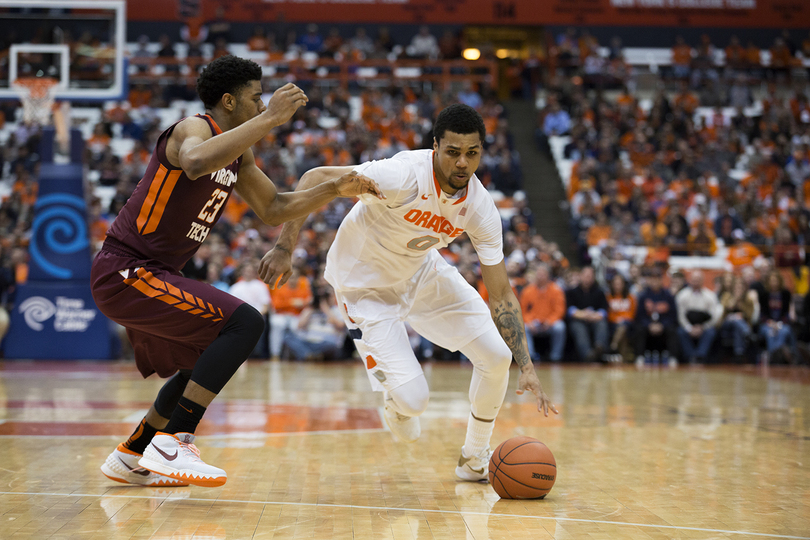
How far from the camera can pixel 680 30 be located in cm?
2830

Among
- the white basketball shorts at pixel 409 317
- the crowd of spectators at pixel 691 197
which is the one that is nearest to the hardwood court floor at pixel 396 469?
the white basketball shorts at pixel 409 317

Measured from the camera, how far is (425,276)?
207 inches

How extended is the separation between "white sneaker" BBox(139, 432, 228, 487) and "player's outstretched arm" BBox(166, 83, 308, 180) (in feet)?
4.65

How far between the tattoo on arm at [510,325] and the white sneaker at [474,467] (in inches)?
28.0

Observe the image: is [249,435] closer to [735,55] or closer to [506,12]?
[506,12]

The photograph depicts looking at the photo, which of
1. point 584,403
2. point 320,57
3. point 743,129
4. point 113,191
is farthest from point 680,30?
point 584,403

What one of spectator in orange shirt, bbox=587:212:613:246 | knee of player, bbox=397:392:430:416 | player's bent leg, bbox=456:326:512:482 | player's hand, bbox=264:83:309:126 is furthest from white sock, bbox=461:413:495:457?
spectator in orange shirt, bbox=587:212:613:246

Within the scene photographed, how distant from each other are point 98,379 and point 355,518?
25.0 feet

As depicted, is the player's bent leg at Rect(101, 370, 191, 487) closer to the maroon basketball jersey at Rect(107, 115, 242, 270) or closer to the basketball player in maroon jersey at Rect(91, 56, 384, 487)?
the basketball player in maroon jersey at Rect(91, 56, 384, 487)

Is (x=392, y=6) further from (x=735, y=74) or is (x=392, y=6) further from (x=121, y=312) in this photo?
(x=121, y=312)

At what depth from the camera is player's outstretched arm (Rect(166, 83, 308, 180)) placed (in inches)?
157

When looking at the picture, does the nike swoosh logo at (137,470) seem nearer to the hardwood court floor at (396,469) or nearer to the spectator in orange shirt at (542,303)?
the hardwood court floor at (396,469)

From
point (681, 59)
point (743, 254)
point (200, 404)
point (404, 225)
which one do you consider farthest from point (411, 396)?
point (681, 59)

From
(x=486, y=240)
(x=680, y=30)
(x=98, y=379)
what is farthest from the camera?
(x=680, y=30)
